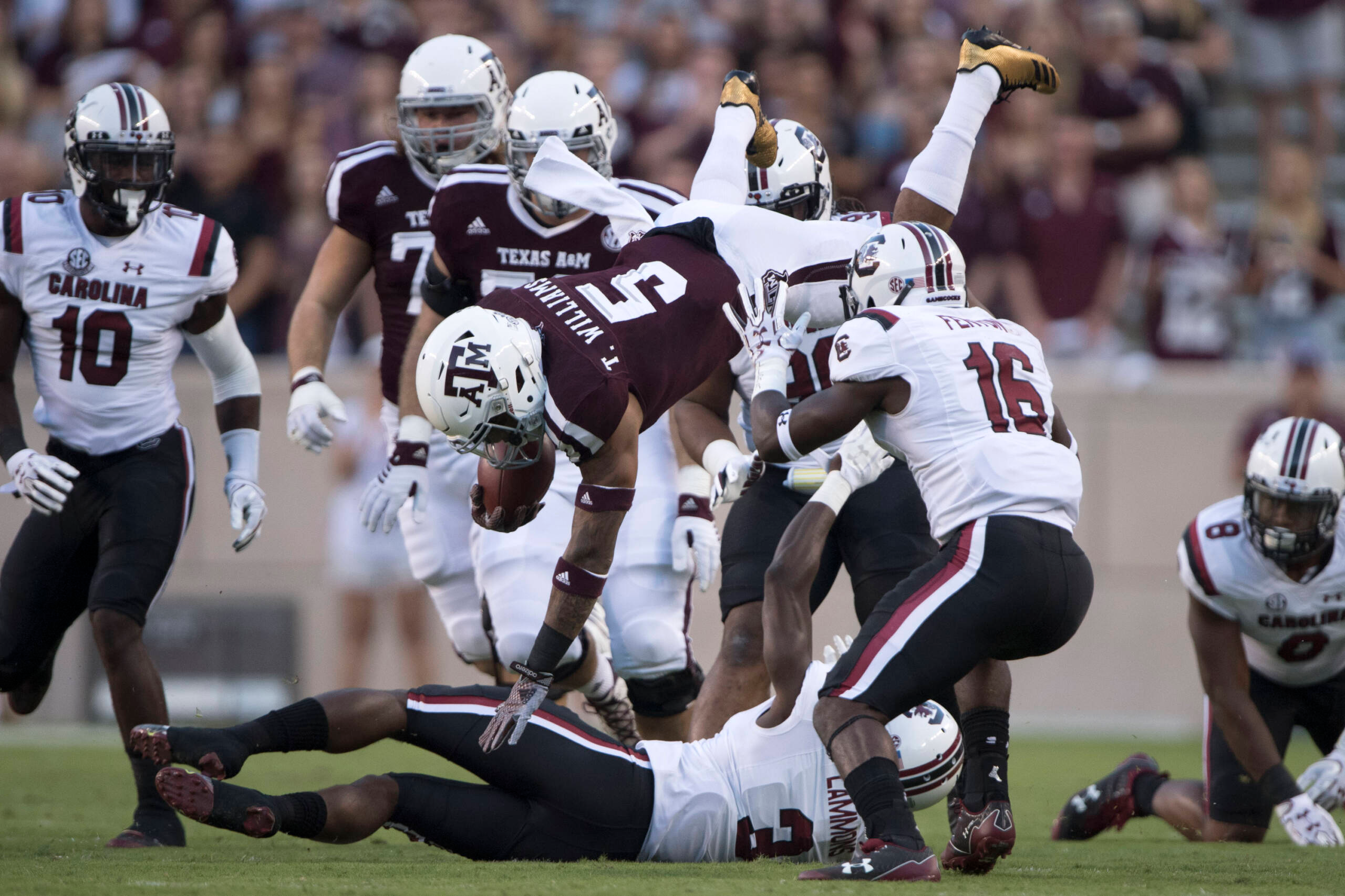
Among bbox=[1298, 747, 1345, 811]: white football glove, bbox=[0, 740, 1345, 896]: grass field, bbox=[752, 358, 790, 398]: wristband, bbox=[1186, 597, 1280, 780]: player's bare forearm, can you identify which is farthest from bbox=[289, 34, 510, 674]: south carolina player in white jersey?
bbox=[1298, 747, 1345, 811]: white football glove

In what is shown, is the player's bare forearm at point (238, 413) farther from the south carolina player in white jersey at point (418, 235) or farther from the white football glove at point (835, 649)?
the white football glove at point (835, 649)

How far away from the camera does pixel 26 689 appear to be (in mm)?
5336

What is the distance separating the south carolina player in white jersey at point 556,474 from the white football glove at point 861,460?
3.56 ft

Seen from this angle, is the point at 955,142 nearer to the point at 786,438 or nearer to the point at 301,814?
the point at 786,438

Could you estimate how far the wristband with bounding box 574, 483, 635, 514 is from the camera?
4.36 meters

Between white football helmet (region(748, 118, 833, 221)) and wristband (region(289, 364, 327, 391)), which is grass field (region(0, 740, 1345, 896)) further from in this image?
white football helmet (region(748, 118, 833, 221))

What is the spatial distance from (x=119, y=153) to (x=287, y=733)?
2.16m

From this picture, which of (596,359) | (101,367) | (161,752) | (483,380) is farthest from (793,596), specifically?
(101,367)

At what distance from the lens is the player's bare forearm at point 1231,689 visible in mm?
5672

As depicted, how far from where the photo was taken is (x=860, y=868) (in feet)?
12.6

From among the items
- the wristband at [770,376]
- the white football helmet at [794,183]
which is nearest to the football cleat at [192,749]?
the wristband at [770,376]

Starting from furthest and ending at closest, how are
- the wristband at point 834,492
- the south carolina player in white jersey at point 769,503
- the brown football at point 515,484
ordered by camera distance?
the south carolina player in white jersey at point 769,503 < the wristband at point 834,492 < the brown football at point 515,484

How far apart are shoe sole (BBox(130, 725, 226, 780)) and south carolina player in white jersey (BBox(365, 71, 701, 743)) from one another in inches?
62.3

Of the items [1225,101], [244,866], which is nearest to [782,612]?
[244,866]
